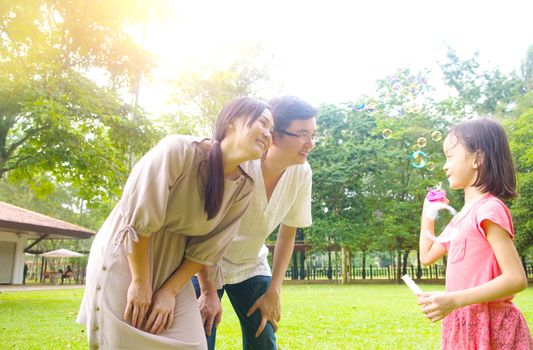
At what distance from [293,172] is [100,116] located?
953 cm

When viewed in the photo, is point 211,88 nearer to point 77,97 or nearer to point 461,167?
point 77,97

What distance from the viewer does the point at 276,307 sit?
2748mm

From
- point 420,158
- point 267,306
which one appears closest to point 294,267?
point 420,158

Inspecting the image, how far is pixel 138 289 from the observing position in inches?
78.4

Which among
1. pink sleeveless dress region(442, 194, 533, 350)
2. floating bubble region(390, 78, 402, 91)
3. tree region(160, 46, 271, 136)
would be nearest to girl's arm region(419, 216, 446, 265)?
pink sleeveless dress region(442, 194, 533, 350)

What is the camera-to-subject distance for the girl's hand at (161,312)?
2.01 m

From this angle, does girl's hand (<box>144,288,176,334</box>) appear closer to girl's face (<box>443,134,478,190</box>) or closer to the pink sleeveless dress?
the pink sleeveless dress

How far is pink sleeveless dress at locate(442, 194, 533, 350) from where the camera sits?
1.84m

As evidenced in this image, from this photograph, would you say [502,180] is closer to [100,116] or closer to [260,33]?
[100,116]

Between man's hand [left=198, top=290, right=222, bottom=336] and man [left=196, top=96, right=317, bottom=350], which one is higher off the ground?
man [left=196, top=96, right=317, bottom=350]

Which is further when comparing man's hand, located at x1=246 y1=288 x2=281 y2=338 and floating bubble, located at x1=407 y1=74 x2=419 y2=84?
floating bubble, located at x1=407 y1=74 x2=419 y2=84

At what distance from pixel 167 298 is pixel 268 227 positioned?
0.82 m

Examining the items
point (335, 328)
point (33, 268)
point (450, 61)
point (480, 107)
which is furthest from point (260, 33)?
point (33, 268)

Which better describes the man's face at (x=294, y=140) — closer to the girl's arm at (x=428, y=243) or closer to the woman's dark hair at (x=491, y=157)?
the girl's arm at (x=428, y=243)
